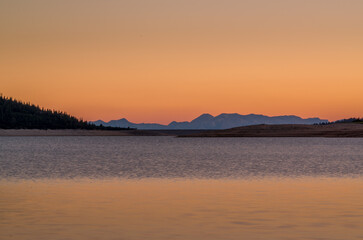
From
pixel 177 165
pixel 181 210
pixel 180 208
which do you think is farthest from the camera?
pixel 177 165

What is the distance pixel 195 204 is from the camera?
26.9 m

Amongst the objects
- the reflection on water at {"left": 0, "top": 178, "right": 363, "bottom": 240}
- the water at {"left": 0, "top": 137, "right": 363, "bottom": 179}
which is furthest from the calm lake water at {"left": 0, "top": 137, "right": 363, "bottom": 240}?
the water at {"left": 0, "top": 137, "right": 363, "bottom": 179}

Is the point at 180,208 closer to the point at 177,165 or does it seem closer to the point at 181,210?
the point at 181,210

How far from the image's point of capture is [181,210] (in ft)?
81.8

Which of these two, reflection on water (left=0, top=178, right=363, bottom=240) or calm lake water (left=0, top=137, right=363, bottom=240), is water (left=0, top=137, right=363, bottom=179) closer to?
calm lake water (left=0, top=137, right=363, bottom=240)

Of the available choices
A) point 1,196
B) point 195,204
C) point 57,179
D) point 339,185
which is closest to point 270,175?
point 339,185

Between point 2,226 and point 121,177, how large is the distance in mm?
23111

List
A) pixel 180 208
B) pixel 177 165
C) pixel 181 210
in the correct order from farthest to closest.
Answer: pixel 177 165 < pixel 180 208 < pixel 181 210

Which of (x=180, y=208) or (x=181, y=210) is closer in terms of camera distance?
(x=181, y=210)

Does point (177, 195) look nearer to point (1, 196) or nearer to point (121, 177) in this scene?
point (1, 196)

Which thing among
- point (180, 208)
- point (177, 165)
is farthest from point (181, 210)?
point (177, 165)

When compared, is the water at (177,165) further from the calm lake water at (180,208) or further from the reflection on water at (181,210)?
the reflection on water at (181,210)

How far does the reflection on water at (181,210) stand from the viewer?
19.5m

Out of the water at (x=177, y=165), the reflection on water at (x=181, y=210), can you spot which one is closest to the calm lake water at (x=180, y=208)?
the reflection on water at (x=181, y=210)
